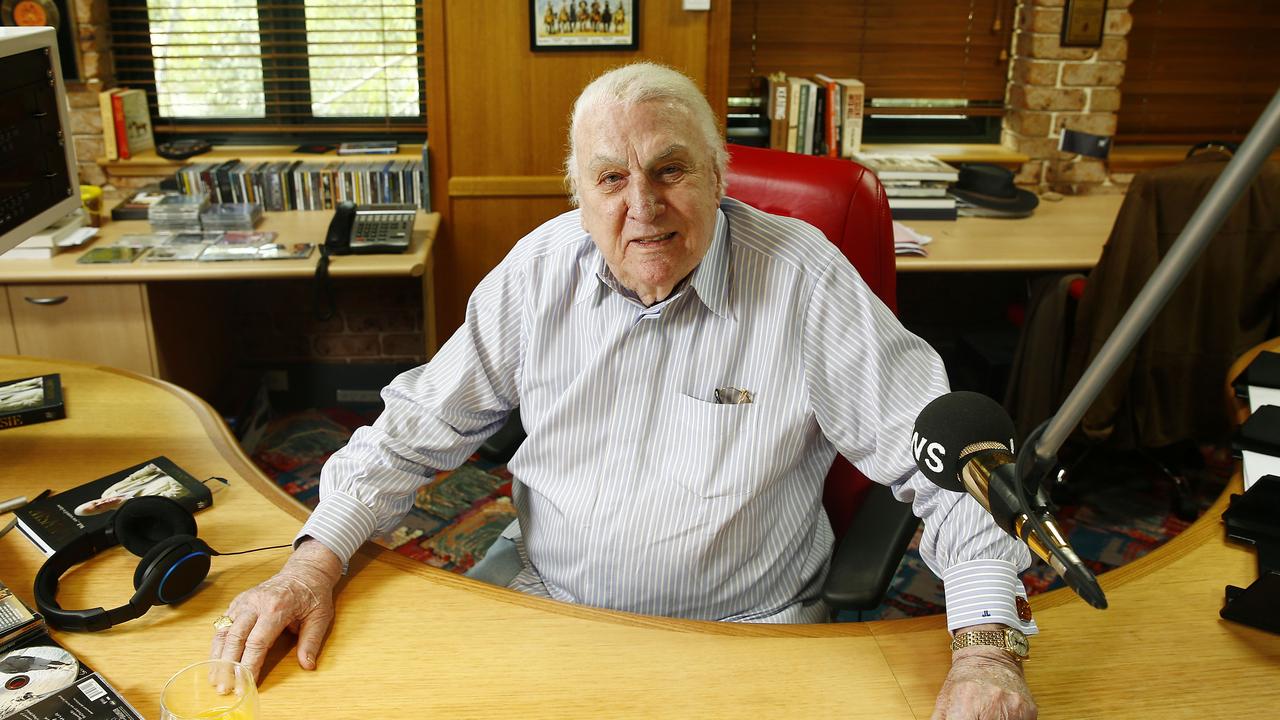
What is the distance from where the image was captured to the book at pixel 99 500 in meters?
1.30

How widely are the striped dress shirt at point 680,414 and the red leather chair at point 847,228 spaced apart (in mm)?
67

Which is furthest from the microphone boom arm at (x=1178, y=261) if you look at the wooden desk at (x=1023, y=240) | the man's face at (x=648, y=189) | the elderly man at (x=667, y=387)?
the wooden desk at (x=1023, y=240)

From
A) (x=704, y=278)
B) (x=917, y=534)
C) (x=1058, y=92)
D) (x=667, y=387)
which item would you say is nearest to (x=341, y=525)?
(x=667, y=387)

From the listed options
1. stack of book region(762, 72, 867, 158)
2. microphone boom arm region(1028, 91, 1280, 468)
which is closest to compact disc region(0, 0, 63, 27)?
stack of book region(762, 72, 867, 158)

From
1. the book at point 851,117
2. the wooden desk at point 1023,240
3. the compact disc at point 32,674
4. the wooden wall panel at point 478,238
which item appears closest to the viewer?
the compact disc at point 32,674

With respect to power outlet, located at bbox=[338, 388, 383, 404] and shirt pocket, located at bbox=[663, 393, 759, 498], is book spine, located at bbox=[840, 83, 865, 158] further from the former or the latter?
shirt pocket, located at bbox=[663, 393, 759, 498]

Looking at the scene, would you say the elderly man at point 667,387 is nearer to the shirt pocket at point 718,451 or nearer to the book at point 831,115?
the shirt pocket at point 718,451

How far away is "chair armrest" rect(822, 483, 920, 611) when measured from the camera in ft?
4.41

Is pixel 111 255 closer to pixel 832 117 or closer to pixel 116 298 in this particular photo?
pixel 116 298

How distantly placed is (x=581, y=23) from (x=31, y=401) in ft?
6.29

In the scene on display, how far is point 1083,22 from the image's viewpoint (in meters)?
3.35

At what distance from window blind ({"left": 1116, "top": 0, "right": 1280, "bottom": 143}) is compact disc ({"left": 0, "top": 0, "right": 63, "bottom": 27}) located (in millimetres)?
3572

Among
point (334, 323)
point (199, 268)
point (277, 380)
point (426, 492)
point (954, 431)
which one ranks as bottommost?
point (426, 492)

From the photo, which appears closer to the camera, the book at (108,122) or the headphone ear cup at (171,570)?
the headphone ear cup at (171,570)
